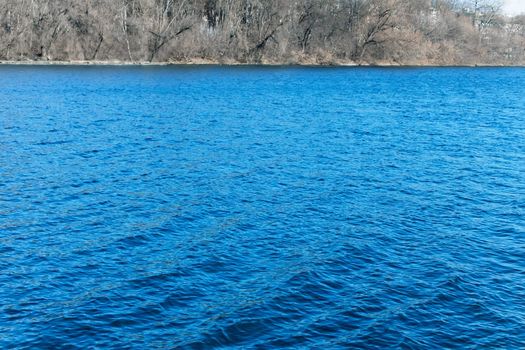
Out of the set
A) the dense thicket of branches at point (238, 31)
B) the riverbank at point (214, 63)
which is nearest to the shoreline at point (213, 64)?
the riverbank at point (214, 63)


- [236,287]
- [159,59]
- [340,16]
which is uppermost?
[340,16]

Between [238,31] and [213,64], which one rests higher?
[238,31]

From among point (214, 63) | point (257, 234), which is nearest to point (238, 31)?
point (214, 63)

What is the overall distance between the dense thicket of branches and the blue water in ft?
252

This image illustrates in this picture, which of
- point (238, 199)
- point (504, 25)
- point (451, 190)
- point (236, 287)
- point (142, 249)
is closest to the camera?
point (236, 287)

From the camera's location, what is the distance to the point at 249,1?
140 m

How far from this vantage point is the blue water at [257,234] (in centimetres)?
1586

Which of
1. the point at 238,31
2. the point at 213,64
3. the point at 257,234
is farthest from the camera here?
the point at 238,31

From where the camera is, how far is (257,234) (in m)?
23.2

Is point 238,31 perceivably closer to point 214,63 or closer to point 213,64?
point 214,63

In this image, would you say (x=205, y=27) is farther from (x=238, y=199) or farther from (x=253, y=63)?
(x=238, y=199)

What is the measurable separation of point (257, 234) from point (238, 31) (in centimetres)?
12239

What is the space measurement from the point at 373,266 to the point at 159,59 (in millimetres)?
118484

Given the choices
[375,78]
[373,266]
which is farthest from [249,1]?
[373,266]
